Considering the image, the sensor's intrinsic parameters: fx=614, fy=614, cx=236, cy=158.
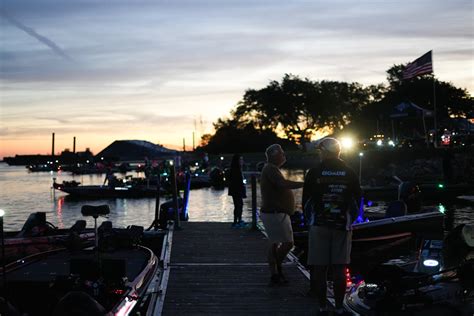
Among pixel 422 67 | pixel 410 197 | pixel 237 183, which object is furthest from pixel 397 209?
pixel 422 67

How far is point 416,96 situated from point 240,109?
96.5 feet

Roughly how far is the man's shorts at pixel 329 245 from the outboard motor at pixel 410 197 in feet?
34.1

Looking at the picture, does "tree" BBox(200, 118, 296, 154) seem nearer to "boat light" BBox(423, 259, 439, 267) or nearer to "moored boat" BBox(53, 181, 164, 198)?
"moored boat" BBox(53, 181, 164, 198)

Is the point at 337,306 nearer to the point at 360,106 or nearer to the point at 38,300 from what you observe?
the point at 38,300

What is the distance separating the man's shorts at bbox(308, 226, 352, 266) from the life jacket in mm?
94

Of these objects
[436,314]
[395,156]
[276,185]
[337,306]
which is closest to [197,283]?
[276,185]

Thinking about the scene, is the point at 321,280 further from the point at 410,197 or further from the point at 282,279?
the point at 410,197

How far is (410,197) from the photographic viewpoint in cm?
1736

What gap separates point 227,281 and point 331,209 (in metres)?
3.39

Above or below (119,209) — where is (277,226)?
above

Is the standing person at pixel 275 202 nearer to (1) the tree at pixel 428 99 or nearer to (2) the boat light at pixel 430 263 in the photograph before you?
(2) the boat light at pixel 430 263

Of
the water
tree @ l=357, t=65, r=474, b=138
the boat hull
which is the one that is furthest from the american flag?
tree @ l=357, t=65, r=474, b=138

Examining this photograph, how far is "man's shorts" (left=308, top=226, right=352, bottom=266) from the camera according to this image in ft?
23.4

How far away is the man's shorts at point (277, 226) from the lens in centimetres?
890
